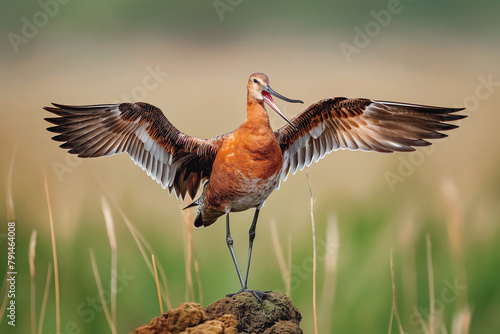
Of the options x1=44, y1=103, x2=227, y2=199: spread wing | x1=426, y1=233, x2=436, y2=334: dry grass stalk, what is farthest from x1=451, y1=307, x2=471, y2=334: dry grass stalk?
x1=44, y1=103, x2=227, y2=199: spread wing

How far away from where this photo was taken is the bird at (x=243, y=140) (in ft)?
16.3

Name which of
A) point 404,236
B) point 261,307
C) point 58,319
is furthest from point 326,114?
point 58,319

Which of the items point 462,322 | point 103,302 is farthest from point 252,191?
point 462,322

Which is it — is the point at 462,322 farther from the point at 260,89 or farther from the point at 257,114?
the point at 260,89

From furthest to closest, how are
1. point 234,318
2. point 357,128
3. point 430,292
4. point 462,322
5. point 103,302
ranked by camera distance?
point 357,128 < point 430,292 < point 103,302 < point 462,322 < point 234,318

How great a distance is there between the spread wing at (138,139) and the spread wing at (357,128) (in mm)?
747

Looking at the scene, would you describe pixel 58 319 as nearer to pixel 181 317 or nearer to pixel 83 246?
pixel 83 246

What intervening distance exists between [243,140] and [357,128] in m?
1.16

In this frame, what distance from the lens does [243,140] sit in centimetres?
496

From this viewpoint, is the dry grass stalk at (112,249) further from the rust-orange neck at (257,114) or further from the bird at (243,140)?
the rust-orange neck at (257,114)

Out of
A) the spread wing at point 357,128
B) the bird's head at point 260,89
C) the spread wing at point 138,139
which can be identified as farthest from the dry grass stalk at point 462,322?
the spread wing at point 138,139

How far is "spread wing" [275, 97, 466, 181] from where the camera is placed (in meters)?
5.29

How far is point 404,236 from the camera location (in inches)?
224

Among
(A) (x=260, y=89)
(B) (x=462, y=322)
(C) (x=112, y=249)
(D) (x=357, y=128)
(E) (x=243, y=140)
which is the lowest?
(B) (x=462, y=322)
